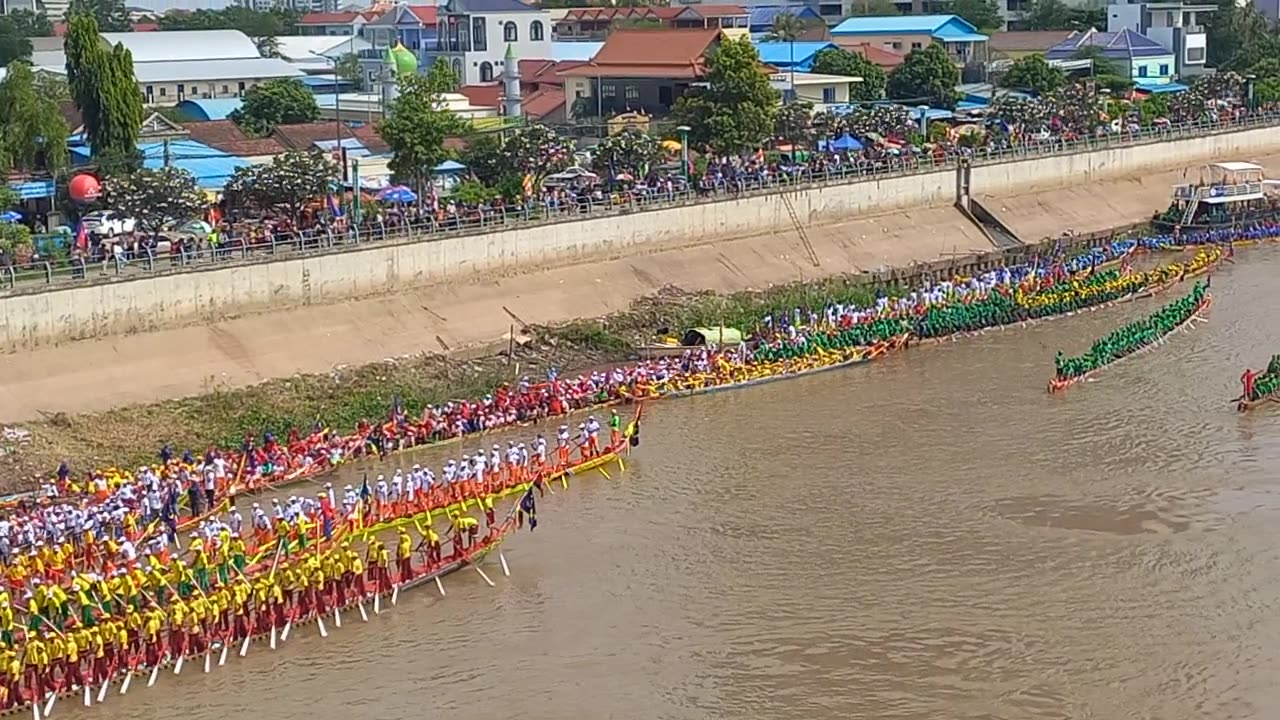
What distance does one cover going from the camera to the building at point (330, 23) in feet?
430

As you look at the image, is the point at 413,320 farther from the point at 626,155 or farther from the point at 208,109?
the point at 208,109

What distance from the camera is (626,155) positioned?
2079 inches

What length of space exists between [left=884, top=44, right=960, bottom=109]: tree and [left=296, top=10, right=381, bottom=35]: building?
6079 cm

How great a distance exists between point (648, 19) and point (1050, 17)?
83.4 feet

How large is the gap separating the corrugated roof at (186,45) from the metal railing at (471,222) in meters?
41.6

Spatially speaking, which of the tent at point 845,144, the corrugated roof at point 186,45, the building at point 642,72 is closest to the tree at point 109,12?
the corrugated roof at point 186,45

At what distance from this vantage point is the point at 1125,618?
24.7m

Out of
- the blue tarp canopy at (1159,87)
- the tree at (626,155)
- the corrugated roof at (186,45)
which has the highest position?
→ the corrugated roof at (186,45)

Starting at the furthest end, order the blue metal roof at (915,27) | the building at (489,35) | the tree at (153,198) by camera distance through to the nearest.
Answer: the blue metal roof at (915,27) → the building at (489,35) → the tree at (153,198)

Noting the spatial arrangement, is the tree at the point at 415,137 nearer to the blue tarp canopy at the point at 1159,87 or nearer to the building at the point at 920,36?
the blue tarp canopy at the point at 1159,87

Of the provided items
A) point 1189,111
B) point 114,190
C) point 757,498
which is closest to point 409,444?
point 757,498

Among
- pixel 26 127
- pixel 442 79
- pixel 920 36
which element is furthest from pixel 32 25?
pixel 26 127

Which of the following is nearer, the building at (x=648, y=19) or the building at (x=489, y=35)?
the building at (x=489, y=35)

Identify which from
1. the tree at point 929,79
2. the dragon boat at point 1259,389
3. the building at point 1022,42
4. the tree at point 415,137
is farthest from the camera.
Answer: the building at point 1022,42
